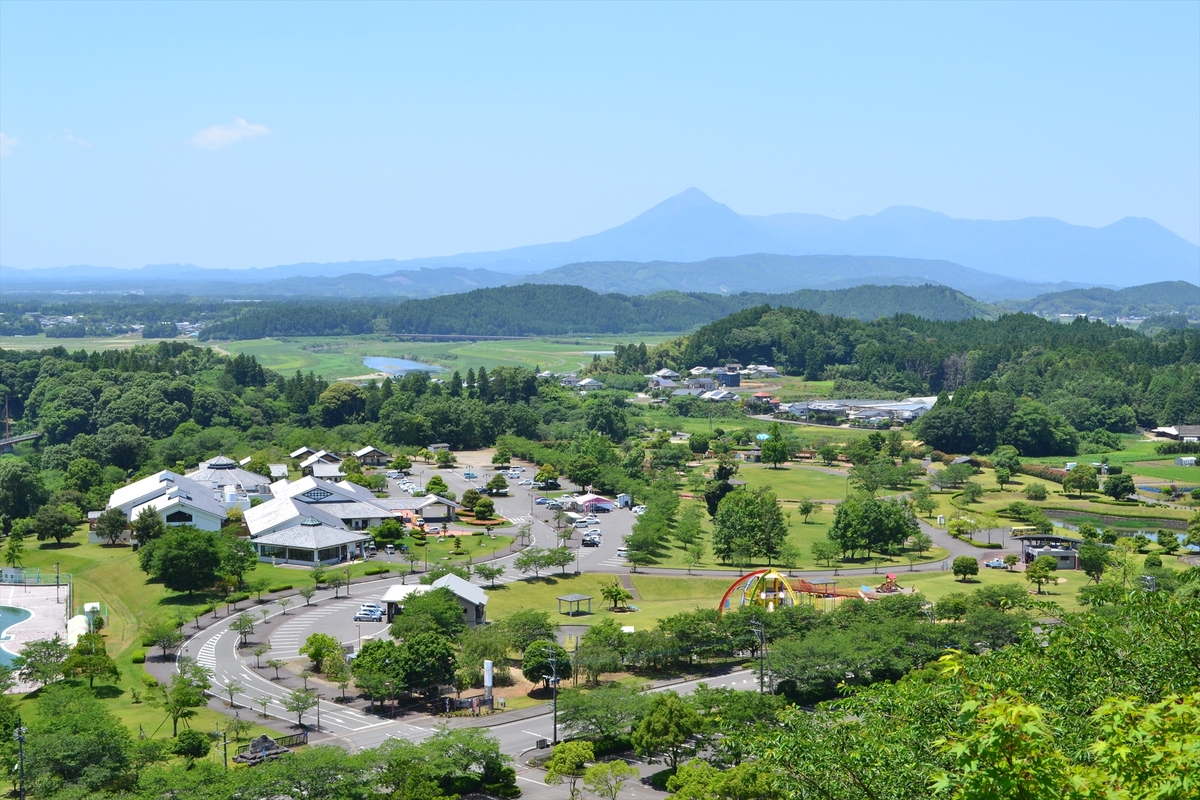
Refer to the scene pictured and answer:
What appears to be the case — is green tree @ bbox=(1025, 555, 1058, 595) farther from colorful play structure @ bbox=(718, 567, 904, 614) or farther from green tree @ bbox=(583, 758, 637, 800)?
green tree @ bbox=(583, 758, 637, 800)

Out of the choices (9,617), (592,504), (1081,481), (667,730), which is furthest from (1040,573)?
(9,617)

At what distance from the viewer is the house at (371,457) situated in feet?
198

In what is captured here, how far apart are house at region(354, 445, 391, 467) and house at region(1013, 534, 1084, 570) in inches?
1318

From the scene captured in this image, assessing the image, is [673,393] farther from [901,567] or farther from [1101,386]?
[901,567]

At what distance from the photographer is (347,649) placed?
29.1 metres

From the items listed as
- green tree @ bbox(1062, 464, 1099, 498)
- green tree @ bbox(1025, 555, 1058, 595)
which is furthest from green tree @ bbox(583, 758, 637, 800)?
green tree @ bbox(1062, 464, 1099, 498)

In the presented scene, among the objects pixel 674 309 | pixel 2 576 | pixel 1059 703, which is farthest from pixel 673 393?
pixel 674 309

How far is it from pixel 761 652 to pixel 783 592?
7.10m

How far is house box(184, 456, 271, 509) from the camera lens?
157 feet

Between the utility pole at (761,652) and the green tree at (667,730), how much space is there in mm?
3960

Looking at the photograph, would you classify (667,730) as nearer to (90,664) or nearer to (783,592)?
(783,592)

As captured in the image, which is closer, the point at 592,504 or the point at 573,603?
the point at 573,603

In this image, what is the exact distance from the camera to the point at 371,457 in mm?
61000

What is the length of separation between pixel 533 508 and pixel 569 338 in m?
118
